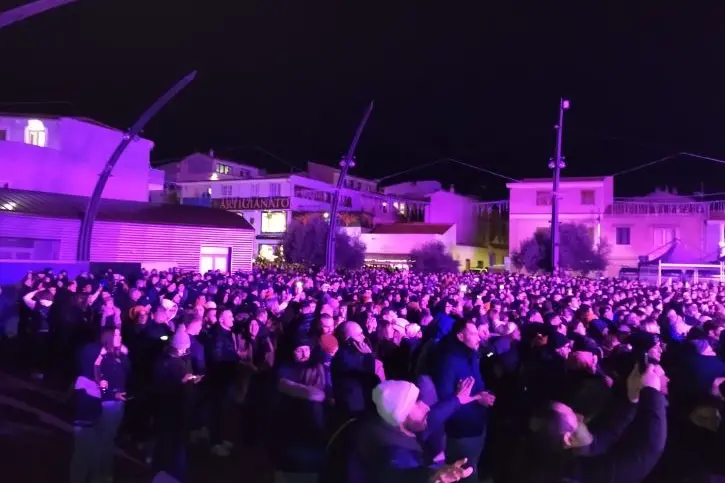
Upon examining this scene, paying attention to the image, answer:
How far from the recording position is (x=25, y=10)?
8.24 metres

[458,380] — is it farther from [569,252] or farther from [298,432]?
[569,252]

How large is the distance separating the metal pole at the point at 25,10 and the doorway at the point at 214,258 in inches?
1018

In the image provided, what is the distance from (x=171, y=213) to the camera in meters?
33.3

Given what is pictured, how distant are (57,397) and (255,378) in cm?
458

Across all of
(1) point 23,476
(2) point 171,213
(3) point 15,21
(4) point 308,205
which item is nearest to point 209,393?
(1) point 23,476

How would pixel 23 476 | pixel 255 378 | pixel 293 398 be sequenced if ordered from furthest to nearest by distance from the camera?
1. pixel 255 378
2. pixel 23 476
3. pixel 293 398

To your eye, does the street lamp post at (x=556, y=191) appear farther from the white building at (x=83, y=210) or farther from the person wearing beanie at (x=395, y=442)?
the person wearing beanie at (x=395, y=442)

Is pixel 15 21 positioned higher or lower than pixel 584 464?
higher

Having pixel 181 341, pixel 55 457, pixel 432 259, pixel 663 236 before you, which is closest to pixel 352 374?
pixel 181 341

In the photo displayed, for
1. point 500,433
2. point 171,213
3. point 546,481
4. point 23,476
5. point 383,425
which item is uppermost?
point 171,213

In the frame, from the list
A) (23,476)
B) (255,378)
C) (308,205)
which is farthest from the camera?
(308,205)

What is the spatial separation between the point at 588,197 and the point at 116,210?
33.8 metres

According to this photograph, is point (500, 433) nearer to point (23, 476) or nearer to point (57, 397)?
point (23, 476)

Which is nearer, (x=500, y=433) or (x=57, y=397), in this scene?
(x=500, y=433)
